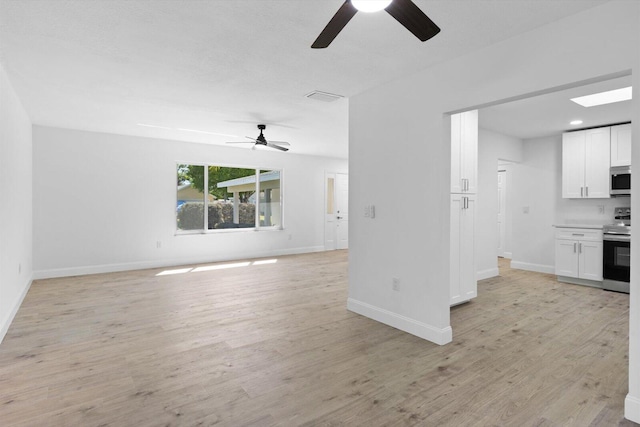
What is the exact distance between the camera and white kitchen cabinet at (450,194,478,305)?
387cm

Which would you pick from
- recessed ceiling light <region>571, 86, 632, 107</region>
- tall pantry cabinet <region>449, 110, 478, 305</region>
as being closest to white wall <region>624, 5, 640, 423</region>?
tall pantry cabinet <region>449, 110, 478, 305</region>

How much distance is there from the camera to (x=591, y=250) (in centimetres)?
511

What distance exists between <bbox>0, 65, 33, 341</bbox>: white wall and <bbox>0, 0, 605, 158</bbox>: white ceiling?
278 mm

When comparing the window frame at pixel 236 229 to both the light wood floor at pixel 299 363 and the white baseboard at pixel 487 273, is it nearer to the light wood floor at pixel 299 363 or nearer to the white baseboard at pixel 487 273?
the light wood floor at pixel 299 363

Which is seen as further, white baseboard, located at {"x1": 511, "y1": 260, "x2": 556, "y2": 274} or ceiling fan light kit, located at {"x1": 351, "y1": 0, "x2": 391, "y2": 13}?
white baseboard, located at {"x1": 511, "y1": 260, "x2": 556, "y2": 274}

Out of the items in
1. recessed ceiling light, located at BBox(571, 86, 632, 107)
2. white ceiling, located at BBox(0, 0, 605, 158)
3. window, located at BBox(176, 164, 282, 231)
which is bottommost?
window, located at BBox(176, 164, 282, 231)

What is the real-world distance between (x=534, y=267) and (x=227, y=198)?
623 centimetres

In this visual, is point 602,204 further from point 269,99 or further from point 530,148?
point 269,99

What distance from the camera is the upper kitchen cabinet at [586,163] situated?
5270 mm

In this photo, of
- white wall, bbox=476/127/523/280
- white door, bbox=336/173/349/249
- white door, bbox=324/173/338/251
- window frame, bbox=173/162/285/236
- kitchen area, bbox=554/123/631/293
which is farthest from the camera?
white door, bbox=336/173/349/249

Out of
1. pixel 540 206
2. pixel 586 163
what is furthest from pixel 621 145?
pixel 540 206

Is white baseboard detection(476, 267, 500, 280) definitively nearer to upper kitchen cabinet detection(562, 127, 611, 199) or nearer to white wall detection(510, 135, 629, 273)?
white wall detection(510, 135, 629, 273)

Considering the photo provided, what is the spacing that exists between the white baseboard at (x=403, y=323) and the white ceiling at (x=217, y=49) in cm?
233

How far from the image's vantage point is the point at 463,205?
396 cm
